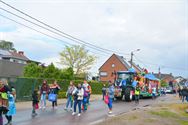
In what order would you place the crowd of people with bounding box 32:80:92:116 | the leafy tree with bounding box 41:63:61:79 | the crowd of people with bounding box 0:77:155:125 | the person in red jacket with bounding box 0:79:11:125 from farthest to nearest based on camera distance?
1. the leafy tree with bounding box 41:63:61:79
2. the crowd of people with bounding box 32:80:92:116
3. the crowd of people with bounding box 0:77:155:125
4. the person in red jacket with bounding box 0:79:11:125

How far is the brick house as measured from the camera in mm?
86625

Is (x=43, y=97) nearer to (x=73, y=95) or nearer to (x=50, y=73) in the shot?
(x=73, y=95)

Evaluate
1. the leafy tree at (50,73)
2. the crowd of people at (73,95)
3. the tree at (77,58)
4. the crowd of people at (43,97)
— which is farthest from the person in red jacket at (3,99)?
the tree at (77,58)

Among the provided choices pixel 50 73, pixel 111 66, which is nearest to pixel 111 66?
pixel 111 66

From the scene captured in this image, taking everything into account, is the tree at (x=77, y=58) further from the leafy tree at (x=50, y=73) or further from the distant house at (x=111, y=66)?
the leafy tree at (x=50, y=73)

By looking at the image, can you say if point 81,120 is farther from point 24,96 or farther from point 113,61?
point 113,61

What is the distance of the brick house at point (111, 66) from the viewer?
86.6 meters

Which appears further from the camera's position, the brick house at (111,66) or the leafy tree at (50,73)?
the brick house at (111,66)

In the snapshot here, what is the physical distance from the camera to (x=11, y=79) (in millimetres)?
26500

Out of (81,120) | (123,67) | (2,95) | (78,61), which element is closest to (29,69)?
(81,120)

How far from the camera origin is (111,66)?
290 ft

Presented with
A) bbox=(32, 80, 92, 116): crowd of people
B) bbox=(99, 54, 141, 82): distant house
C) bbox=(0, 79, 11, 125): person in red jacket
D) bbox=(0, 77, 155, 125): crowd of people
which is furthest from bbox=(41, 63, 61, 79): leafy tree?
bbox=(99, 54, 141, 82): distant house

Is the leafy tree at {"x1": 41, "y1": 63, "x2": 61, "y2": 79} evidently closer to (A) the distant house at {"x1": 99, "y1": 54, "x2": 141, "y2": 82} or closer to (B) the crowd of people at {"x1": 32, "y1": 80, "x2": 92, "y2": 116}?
(B) the crowd of people at {"x1": 32, "y1": 80, "x2": 92, "y2": 116}

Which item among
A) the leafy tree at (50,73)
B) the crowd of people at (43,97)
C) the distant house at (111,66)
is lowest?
the crowd of people at (43,97)
